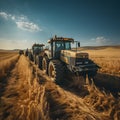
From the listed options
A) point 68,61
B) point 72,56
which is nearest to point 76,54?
point 72,56

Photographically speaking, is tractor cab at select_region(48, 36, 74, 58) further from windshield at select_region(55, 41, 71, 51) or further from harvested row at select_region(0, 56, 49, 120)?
harvested row at select_region(0, 56, 49, 120)

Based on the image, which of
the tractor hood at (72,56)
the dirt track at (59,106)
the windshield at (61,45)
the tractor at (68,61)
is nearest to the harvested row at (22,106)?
the dirt track at (59,106)

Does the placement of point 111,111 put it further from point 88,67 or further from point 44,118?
point 88,67

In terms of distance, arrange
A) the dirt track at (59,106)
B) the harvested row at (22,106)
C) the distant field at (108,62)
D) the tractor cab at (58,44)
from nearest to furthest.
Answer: the harvested row at (22,106), the dirt track at (59,106), the tractor cab at (58,44), the distant field at (108,62)

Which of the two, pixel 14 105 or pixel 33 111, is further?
pixel 14 105

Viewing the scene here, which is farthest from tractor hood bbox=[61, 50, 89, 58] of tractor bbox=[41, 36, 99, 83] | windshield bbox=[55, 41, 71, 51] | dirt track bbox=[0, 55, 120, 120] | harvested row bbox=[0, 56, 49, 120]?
harvested row bbox=[0, 56, 49, 120]

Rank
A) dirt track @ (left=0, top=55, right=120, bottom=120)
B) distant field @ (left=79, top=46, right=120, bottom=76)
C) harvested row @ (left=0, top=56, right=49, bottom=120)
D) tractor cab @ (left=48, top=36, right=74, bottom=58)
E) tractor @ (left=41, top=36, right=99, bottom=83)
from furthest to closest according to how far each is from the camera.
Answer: distant field @ (left=79, top=46, right=120, bottom=76), tractor cab @ (left=48, top=36, right=74, bottom=58), tractor @ (left=41, top=36, right=99, bottom=83), dirt track @ (left=0, top=55, right=120, bottom=120), harvested row @ (left=0, top=56, right=49, bottom=120)

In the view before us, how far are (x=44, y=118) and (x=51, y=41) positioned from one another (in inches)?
289

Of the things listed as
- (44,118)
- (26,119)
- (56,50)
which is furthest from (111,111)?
(56,50)

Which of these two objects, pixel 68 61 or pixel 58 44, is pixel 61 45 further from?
pixel 68 61

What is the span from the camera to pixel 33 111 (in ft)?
14.0

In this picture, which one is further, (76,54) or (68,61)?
(68,61)

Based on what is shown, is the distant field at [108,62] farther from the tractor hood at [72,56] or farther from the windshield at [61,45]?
the windshield at [61,45]

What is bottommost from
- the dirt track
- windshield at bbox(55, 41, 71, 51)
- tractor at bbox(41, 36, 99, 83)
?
the dirt track
